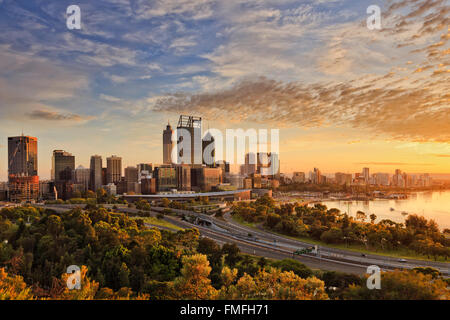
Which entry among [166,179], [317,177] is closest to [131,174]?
[166,179]

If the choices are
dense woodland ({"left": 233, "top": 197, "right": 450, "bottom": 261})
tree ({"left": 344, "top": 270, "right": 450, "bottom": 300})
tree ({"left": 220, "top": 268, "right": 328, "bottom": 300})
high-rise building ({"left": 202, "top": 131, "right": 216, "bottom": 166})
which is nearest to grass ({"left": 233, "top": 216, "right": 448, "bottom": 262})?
dense woodland ({"left": 233, "top": 197, "right": 450, "bottom": 261})

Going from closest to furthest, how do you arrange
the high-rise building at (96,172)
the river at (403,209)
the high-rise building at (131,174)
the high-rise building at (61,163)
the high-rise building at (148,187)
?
1. the river at (403,209)
2. the high-rise building at (148,187)
3. the high-rise building at (96,172)
4. the high-rise building at (131,174)
5. the high-rise building at (61,163)

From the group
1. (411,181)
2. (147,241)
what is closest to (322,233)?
(147,241)

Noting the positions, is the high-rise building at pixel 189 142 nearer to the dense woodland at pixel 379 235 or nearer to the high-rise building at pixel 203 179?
the high-rise building at pixel 203 179

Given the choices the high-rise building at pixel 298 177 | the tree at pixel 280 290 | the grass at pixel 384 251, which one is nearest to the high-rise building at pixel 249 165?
the high-rise building at pixel 298 177

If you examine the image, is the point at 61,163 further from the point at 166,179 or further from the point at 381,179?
the point at 381,179

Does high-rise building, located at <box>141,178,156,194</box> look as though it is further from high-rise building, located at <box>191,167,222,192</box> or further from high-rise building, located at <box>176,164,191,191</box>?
high-rise building, located at <box>191,167,222,192</box>

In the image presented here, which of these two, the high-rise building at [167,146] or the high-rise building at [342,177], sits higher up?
the high-rise building at [167,146]

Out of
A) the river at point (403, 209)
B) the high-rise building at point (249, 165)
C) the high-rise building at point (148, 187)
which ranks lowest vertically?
the river at point (403, 209)
